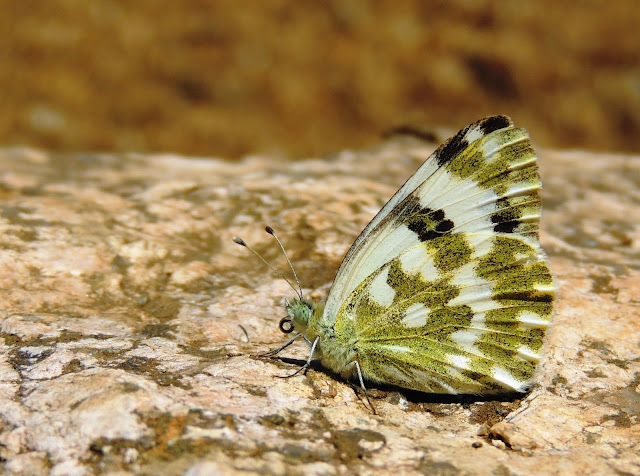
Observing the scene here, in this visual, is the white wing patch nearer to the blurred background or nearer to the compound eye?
the compound eye

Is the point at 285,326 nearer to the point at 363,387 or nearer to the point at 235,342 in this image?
the point at 235,342

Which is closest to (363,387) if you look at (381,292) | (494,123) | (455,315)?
(381,292)

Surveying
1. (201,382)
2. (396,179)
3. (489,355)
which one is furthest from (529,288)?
(396,179)

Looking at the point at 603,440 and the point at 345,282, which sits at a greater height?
the point at 345,282

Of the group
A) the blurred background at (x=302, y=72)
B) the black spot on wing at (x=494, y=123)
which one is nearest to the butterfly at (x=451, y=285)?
the black spot on wing at (x=494, y=123)

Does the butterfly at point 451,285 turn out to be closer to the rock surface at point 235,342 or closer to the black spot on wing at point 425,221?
the black spot on wing at point 425,221

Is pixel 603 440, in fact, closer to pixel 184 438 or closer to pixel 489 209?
pixel 489 209

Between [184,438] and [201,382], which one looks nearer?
[184,438]
